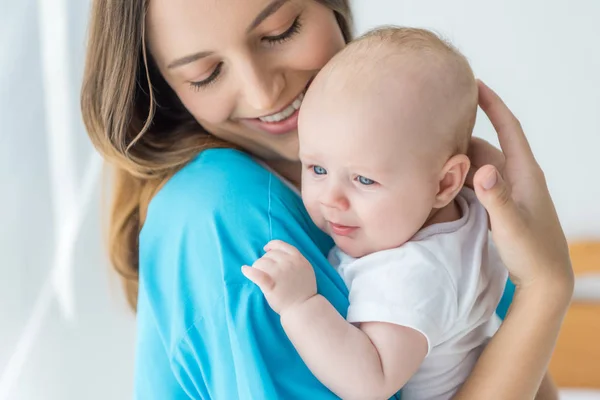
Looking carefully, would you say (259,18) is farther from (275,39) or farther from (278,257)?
(278,257)

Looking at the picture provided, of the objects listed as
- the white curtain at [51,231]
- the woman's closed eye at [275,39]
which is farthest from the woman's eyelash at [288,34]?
the white curtain at [51,231]

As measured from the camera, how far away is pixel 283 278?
2.99 ft

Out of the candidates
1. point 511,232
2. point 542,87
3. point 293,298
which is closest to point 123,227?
point 293,298

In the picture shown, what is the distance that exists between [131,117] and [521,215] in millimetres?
623

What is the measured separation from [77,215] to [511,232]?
3.93ft

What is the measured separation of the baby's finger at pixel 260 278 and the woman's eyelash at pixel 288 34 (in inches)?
15.2

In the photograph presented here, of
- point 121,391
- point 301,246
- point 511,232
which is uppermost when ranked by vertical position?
point 511,232

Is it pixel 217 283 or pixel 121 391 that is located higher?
pixel 217 283

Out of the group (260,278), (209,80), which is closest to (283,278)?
(260,278)

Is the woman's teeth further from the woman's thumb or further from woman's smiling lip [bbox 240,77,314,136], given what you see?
the woman's thumb

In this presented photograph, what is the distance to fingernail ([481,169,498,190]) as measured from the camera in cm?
92

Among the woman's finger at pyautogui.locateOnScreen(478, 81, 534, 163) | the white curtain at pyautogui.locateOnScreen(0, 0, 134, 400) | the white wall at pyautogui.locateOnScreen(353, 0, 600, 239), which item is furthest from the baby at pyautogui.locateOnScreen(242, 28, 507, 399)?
the white wall at pyautogui.locateOnScreen(353, 0, 600, 239)

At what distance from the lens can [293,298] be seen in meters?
0.92

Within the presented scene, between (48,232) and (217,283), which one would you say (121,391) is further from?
(217,283)
